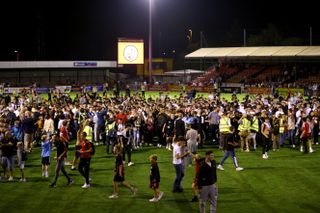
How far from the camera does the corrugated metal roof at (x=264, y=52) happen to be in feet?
185

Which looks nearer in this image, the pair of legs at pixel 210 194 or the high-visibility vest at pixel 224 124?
the pair of legs at pixel 210 194

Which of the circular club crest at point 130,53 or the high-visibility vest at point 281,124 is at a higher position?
the circular club crest at point 130,53

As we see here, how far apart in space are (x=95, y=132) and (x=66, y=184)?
806cm

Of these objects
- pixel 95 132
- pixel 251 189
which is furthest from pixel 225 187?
pixel 95 132

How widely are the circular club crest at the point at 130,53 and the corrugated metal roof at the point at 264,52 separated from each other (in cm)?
1366

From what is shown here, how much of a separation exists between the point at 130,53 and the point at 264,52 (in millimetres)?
18236

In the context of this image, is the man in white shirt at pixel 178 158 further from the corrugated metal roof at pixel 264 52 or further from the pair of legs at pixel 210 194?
the corrugated metal roof at pixel 264 52

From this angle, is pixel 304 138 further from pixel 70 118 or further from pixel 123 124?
pixel 70 118

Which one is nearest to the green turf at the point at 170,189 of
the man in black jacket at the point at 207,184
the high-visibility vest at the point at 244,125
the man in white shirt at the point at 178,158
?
the man in white shirt at the point at 178,158

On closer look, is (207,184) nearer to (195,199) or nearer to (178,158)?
(195,199)

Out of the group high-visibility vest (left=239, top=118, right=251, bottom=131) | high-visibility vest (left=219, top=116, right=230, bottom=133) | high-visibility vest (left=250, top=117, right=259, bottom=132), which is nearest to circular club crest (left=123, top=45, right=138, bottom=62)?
high-visibility vest (left=250, top=117, right=259, bottom=132)

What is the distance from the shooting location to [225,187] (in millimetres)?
15367

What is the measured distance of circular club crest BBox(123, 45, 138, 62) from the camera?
172ft

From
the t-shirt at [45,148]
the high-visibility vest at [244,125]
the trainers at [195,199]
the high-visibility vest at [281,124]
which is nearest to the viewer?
the trainers at [195,199]
